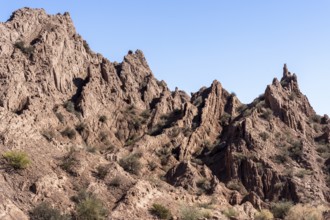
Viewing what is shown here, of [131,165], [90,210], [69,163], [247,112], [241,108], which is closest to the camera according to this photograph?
[90,210]

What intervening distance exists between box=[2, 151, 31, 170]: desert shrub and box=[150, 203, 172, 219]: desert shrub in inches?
329

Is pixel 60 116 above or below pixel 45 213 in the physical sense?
above

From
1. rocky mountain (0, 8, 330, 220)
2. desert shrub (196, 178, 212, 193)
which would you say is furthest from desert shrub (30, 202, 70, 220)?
desert shrub (196, 178, 212, 193)

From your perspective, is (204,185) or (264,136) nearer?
(204,185)

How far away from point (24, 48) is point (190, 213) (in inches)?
1273

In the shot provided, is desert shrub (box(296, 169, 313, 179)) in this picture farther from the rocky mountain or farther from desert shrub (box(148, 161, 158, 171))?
desert shrub (box(148, 161, 158, 171))

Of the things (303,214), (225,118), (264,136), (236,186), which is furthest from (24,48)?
(303,214)

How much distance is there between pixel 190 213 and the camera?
28016 millimetres

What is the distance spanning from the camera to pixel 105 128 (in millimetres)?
54188

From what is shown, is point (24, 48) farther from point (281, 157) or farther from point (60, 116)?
point (281, 157)

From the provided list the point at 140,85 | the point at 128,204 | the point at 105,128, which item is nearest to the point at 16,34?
the point at 105,128

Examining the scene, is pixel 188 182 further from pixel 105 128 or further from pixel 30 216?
pixel 30 216

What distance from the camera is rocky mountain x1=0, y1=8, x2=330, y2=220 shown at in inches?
1098

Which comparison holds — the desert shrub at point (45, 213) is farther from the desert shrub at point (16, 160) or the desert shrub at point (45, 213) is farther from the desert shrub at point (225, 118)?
the desert shrub at point (225, 118)
